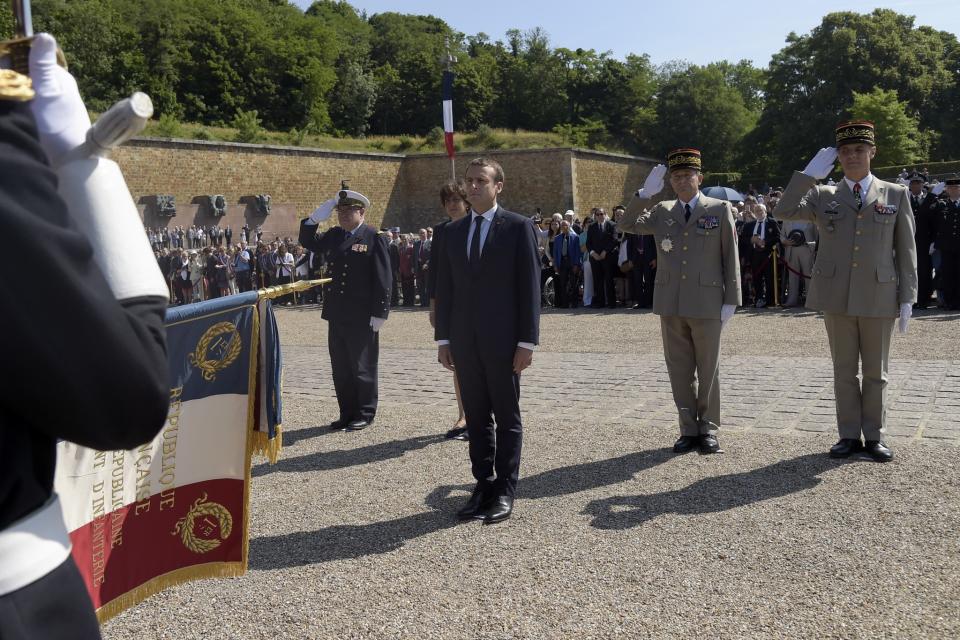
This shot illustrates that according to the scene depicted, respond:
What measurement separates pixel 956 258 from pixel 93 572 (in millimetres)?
13876

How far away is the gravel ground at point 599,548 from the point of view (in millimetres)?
3621

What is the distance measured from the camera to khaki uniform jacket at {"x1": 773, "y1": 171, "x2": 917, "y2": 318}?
5.88 meters

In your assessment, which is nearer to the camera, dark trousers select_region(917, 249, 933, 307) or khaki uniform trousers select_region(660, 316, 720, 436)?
khaki uniform trousers select_region(660, 316, 720, 436)

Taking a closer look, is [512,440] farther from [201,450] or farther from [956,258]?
[956,258]

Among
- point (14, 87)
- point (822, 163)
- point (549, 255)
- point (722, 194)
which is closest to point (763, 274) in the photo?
point (549, 255)

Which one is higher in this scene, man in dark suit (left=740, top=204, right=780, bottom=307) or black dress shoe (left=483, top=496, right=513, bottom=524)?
man in dark suit (left=740, top=204, right=780, bottom=307)

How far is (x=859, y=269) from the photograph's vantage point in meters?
5.93

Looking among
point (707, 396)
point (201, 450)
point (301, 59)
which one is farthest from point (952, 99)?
point (201, 450)

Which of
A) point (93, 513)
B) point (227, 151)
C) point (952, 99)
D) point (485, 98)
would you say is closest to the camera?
point (93, 513)

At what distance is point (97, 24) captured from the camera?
58594 millimetres

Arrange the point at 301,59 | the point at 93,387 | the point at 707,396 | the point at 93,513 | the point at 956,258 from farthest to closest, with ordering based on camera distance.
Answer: the point at 301,59 → the point at 956,258 → the point at 707,396 → the point at 93,513 → the point at 93,387

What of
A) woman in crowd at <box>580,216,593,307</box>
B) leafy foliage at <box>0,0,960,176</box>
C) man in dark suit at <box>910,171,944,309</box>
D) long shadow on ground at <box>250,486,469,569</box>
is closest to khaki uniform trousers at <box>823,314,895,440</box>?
long shadow on ground at <box>250,486,469,569</box>

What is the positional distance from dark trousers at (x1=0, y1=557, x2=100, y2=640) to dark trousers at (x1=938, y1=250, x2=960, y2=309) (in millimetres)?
14694

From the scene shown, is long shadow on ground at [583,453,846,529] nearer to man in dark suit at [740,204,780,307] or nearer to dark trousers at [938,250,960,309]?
dark trousers at [938,250,960,309]
